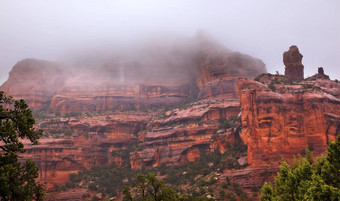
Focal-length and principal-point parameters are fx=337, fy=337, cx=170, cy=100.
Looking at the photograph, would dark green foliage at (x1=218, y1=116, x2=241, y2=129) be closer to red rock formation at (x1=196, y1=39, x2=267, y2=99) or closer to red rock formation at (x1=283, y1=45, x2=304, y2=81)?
red rock formation at (x1=196, y1=39, x2=267, y2=99)

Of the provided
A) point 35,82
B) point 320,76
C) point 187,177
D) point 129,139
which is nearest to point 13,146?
point 187,177

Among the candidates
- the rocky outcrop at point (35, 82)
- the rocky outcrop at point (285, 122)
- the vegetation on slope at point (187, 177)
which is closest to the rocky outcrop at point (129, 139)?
the vegetation on slope at point (187, 177)

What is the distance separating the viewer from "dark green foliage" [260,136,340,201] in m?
22.2

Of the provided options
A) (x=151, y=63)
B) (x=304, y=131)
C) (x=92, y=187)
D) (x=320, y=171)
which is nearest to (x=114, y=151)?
(x=92, y=187)

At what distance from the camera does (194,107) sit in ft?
314

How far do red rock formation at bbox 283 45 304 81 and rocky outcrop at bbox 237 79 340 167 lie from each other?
19.5m

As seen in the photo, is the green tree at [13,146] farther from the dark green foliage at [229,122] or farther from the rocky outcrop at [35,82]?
the rocky outcrop at [35,82]

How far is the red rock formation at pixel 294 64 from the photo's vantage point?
79938 millimetres

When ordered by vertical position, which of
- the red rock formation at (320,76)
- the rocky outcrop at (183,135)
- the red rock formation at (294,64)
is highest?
the red rock formation at (294,64)

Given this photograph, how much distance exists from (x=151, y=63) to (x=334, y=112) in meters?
72.0

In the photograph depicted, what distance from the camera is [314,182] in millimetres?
23359

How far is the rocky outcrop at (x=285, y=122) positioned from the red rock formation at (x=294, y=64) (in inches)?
769

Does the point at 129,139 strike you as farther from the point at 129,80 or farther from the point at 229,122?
the point at 229,122

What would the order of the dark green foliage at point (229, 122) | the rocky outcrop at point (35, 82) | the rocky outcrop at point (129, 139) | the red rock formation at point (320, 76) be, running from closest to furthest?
1. the dark green foliage at point (229, 122)
2. the red rock formation at point (320, 76)
3. the rocky outcrop at point (129, 139)
4. the rocky outcrop at point (35, 82)
